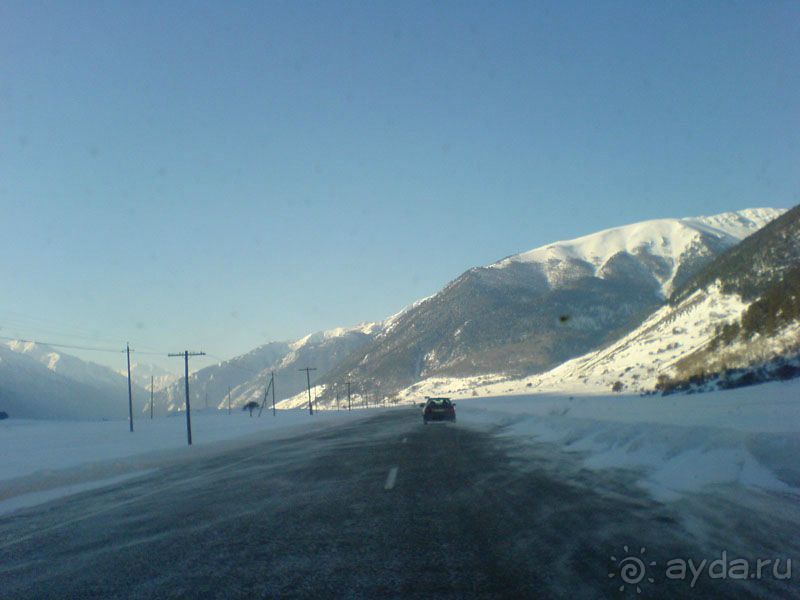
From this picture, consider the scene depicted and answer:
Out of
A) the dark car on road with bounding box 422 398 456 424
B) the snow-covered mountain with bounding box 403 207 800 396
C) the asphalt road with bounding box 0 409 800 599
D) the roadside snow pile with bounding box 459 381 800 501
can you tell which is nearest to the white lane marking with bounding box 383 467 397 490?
the asphalt road with bounding box 0 409 800 599

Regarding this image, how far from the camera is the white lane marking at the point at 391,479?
33.1 feet

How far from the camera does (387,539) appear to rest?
6.32 m

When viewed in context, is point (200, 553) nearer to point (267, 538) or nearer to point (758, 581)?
point (267, 538)

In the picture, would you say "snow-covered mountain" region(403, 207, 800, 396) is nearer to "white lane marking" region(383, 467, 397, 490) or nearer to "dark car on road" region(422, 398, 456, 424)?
"dark car on road" region(422, 398, 456, 424)

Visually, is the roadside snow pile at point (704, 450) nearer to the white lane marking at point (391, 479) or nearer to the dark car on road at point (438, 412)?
the white lane marking at point (391, 479)

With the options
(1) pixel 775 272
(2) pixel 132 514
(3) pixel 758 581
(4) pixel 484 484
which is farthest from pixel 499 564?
(1) pixel 775 272

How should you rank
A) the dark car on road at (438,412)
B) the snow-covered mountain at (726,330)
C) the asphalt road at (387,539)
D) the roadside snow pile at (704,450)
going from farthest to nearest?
the snow-covered mountain at (726,330) → the dark car on road at (438,412) → the roadside snow pile at (704,450) → the asphalt road at (387,539)

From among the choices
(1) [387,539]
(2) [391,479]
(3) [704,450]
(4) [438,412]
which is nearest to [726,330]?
(4) [438,412]

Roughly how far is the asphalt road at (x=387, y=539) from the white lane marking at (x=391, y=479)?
0.34 feet

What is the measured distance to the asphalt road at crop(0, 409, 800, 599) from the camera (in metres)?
4.83

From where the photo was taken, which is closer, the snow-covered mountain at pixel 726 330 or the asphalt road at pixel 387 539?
the asphalt road at pixel 387 539

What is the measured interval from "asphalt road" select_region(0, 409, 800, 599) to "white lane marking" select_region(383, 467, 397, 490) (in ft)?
0.34

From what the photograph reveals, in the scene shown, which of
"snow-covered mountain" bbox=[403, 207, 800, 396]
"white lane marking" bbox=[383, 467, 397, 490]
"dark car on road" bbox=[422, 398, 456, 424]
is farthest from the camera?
"snow-covered mountain" bbox=[403, 207, 800, 396]

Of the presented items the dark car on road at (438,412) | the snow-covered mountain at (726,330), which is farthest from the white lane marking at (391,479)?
the snow-covered mountain at (726,330)
